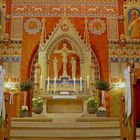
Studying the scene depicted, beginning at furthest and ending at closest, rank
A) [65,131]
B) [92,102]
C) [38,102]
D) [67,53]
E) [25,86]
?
[67,53]
[25,86]
[92,102]
[38,102]
[65,131]

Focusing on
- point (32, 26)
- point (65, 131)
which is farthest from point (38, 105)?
point (32, 26)

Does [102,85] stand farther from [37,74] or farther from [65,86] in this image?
[37,74]

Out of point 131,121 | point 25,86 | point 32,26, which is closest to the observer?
point 131,121

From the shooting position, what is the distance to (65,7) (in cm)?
1625

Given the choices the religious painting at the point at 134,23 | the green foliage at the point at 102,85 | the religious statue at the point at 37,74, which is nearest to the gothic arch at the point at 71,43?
the religious statue at the point at 37,74

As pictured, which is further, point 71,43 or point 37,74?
point 71,43

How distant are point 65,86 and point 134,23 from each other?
5.63 meters

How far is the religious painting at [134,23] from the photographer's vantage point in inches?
635

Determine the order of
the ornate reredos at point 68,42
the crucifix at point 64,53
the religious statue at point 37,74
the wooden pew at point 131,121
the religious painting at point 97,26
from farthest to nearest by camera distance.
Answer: the religious painting at point 97,26
the ornate reredos at point 68,42
the crucifix at point 64,53
the religious statue at point 37,74
the wooden pew at point 131,121

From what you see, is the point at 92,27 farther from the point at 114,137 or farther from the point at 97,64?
the point at 114,137

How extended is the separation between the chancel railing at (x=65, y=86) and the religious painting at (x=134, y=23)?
425 centimetres

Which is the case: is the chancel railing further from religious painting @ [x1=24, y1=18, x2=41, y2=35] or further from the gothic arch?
religious painting @ [x1=24, y1=18, x2=41, y2=35]

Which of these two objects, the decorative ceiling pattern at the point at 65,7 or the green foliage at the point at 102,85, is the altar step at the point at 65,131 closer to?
the green foliage at the point at 102,85

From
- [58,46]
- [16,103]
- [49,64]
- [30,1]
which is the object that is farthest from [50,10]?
[16,103]
